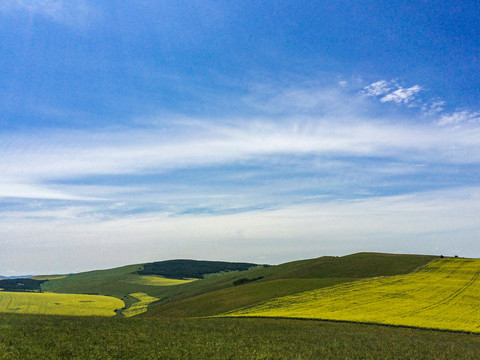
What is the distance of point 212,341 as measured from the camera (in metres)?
28.2

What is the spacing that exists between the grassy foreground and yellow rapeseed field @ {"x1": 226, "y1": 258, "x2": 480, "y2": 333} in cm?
647

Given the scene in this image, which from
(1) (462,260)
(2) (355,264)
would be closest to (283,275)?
(2) (355,264)

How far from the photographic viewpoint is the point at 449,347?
28.8 metres

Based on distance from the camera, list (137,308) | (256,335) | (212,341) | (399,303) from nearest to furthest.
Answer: (212,341), (256,335), (399,303), (137,308)

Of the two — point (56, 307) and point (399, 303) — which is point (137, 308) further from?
point (399, 303)

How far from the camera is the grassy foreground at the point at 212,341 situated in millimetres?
23562

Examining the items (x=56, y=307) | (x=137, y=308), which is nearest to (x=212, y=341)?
(x=56, y=307)

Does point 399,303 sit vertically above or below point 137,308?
above

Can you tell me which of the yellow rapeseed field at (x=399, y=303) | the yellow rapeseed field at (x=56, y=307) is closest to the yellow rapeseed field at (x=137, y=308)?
the yellow rapeseed field at (x=56, y=307)

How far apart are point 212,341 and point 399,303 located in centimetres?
3530

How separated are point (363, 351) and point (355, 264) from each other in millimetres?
71214

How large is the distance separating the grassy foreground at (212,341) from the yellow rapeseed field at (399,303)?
21.2ft

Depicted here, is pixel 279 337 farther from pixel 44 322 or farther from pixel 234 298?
pixel 234 298

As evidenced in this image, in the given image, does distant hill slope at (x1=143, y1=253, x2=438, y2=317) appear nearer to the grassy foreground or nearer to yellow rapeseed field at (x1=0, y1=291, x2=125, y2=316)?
yellow rapeseed field at (x1=0, y1=291, x2=125, y2=316)
